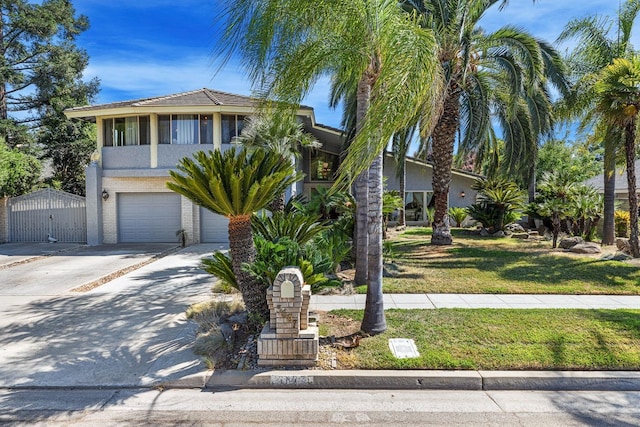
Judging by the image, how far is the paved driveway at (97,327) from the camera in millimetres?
5027

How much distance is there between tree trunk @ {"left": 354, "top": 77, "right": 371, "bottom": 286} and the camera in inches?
238

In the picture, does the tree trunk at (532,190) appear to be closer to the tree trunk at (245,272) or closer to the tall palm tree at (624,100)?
the tall palm tree at (624,100)

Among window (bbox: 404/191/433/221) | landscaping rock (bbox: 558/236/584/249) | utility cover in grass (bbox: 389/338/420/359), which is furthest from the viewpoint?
window (bbox: 404/191/433/221)

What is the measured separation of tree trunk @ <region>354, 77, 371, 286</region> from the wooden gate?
13.7 m

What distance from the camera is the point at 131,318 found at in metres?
7.10

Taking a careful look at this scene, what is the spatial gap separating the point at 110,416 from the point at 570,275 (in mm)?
10226

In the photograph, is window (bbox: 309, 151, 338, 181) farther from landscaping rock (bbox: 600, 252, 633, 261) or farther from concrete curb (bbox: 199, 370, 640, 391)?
concrete curb (bbox: 199, 370, 640, 391)

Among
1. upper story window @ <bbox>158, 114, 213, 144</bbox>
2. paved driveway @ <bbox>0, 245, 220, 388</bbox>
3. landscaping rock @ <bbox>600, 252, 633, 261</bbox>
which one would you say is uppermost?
upper story window @ <bbox>158, 114, 213, 144</bbox>

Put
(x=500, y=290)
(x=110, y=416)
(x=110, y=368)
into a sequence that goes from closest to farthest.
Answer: (x=110, y=416) → (x=110, y=368) → (x=500, y=290)

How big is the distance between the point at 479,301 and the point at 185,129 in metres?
13.0

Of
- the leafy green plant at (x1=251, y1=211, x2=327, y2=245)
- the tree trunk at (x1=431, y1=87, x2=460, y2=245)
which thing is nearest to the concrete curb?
the leafy green plant at (x1=251, y1=211, x2=327, y2=245)

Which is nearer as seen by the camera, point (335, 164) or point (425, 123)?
point (425, 123)

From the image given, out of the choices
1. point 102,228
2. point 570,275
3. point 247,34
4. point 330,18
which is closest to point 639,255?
point 570,275

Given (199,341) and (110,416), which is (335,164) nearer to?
(199,341)
